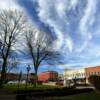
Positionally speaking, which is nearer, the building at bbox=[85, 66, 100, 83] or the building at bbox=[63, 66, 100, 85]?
the building at bbox=[85, 66, 100, 83]

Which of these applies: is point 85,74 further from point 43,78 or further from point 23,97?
point 23,97

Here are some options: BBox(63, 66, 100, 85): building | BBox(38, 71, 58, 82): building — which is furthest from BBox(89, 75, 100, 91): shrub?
BBox(38, 71, 58, 82): building

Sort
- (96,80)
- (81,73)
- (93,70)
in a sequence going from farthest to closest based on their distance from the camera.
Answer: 1. (81,73)
2. (93,70)
3. (96,80)

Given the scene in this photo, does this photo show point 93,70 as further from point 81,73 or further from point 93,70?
point 81,73

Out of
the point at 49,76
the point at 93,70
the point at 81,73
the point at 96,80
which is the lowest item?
the point at 96,80

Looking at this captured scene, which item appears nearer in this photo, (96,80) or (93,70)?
(96,80)

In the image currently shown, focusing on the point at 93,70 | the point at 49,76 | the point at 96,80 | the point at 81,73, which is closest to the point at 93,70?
the point at 93,70

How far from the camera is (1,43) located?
5431 centimetres

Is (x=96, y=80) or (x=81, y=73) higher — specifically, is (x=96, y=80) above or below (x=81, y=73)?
below

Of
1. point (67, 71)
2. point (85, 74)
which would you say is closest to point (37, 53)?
point (85, 74)

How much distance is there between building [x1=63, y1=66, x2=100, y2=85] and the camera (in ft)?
349

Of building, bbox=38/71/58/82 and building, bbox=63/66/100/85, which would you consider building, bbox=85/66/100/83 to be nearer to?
building, bbox=63/66/100/85

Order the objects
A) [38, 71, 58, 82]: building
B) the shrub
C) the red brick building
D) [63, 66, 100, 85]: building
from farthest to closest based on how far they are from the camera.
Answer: [38, 71, 58, 82]: building
[63, 66, 100, 85]: building
the red brick building
the shrub

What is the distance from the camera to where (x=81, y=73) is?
117 meters
